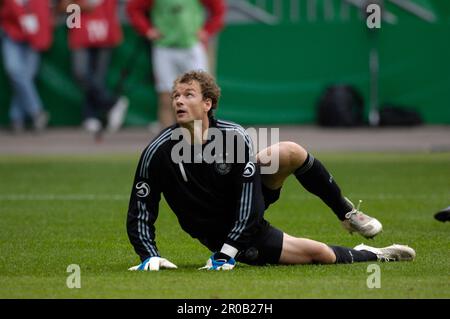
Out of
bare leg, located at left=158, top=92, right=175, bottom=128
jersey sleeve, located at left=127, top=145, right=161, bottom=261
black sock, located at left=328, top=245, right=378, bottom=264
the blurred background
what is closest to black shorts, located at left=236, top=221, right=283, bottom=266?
black sock, located at left=328, top=245, right=378, bottom=264

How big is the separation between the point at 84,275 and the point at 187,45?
10002 millimetres

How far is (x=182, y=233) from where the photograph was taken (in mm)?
10578

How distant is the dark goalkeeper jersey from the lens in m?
8.05

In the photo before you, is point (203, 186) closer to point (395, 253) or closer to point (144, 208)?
point (144, 208)

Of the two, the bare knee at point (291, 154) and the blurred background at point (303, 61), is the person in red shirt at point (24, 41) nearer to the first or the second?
the blurred background at point (303, 61)

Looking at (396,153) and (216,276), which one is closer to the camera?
(216,276)

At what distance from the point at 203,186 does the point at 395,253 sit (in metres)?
1.44

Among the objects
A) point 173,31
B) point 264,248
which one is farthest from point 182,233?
point 173,31

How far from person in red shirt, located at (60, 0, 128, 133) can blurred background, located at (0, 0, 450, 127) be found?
400mm

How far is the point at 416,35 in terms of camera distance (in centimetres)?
2058

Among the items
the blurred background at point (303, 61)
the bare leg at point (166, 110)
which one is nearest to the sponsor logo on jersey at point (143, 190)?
the bare leg at point (166, 110)

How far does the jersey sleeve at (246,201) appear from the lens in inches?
316
